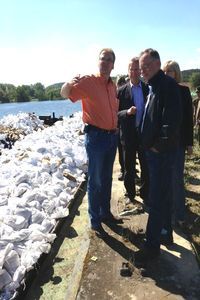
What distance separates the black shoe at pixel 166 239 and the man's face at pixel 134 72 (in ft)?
7.13

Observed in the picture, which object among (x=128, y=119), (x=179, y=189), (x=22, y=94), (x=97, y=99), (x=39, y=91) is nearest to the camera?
(x=97, y=99)

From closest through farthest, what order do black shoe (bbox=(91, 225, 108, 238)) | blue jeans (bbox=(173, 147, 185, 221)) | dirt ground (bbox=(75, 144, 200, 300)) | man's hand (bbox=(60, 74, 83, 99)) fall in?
dirt ground (bbox=(75, 144, 200, 300)) < man's hand (bbox=(60, 74, 83, 99)) < black shoe (bbox=(91, 225, 108, 238)) < blue jeans (bbox=(173, 147, 185, 221))

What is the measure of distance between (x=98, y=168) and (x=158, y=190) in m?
0.95

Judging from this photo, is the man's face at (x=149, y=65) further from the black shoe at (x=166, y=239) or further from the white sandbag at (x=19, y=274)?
the white sandbag at (x=19, y=274)

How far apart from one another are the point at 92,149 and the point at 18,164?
120 inches

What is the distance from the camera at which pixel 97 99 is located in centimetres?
437

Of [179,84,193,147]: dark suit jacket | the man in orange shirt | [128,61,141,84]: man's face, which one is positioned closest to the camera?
the man in orange shirt

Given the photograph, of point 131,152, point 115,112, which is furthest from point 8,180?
point 115,112

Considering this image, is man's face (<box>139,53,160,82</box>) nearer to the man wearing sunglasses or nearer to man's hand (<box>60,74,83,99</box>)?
the man wearing sunglasses

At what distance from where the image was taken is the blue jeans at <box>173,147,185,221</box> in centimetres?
469

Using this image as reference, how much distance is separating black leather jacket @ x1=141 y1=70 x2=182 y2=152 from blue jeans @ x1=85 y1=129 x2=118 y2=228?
2.70 feet

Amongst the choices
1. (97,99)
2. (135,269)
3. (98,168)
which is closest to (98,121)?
(97,99)

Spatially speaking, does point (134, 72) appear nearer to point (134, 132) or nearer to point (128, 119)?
point (128, 119)

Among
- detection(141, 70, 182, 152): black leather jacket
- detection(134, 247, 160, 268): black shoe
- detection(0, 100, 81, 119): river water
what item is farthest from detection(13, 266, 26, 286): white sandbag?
detection(0, 100, 81, 119): river water
